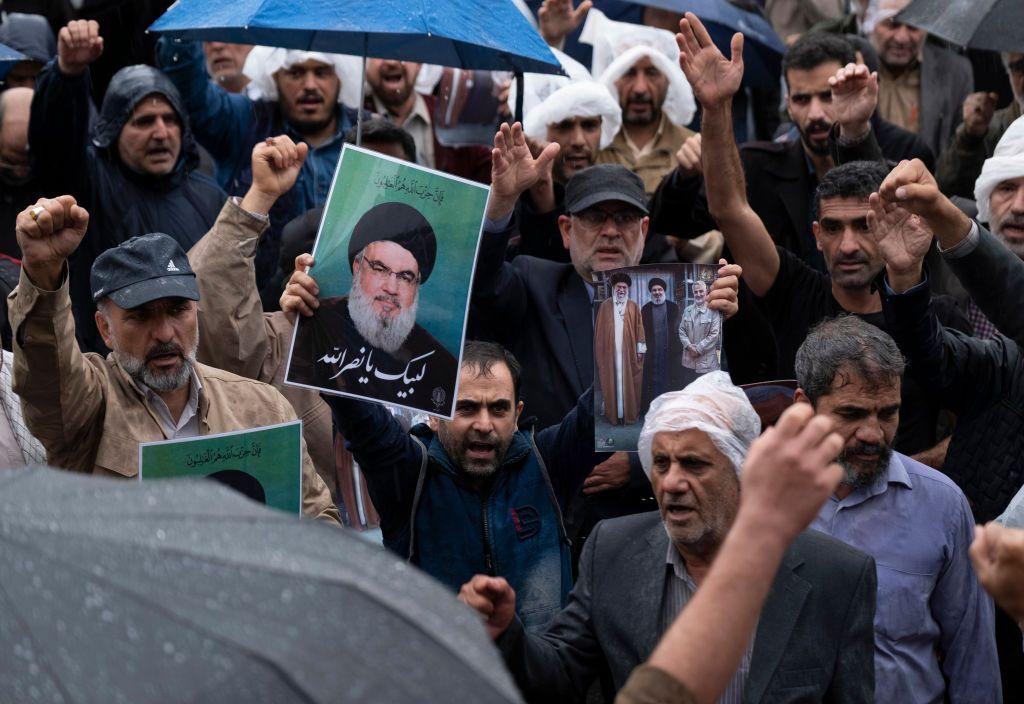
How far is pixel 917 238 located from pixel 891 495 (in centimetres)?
88

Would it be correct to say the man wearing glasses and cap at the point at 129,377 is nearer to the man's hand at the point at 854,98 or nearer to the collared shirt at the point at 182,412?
the collared shirt at the point at 182,412

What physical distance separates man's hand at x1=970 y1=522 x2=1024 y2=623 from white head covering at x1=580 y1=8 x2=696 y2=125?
5.00 metres

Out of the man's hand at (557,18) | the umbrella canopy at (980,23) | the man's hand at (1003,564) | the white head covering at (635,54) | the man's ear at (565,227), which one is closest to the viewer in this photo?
the man's hand at (1003,564)

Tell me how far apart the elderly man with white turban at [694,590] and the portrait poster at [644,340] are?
623 mm

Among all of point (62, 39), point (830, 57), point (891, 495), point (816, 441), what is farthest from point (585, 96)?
point (816, 441)

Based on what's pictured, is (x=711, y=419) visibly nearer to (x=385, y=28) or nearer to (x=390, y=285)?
(x=390, y=285)

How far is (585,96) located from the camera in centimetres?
685

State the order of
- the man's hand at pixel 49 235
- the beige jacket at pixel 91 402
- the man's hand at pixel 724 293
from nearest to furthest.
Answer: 1. the man's hand at pixel 49 235
2. the beige jacket at pixel 91 402
3. the man's hand at pixel 724 293

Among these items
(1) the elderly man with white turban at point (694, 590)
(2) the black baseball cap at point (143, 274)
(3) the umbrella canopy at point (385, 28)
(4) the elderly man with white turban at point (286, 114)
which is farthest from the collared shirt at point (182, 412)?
(4) the elderly man with white turban at point (286, 114)

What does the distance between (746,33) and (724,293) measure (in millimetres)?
3805

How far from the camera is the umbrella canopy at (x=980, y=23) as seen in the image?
624 centimetres

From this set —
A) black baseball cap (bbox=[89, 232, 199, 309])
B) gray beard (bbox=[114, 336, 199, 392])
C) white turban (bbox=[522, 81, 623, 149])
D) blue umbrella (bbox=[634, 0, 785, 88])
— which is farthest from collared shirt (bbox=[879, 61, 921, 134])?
gray beard (bbox=[114, 336, 199, 392])

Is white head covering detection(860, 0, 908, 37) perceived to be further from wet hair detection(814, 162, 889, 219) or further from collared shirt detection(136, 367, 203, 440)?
collared shirt detection(136, 367, 203, 440)

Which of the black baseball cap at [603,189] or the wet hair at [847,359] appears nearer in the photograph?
the wet hair at [847,359]
